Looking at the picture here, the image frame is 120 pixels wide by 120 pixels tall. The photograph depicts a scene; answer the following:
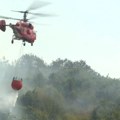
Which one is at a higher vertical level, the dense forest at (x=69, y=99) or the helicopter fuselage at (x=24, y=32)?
the helicopter fuselage at (x=24, y=32)

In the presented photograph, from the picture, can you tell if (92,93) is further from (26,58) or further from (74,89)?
(26,58)

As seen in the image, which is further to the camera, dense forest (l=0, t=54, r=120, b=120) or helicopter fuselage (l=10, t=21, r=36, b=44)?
dense forest (l=0, t=54, r=120, b=120)

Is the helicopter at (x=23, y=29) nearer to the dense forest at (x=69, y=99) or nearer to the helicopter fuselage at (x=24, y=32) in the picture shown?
the helicopter fuselage at (x=24, y=32)

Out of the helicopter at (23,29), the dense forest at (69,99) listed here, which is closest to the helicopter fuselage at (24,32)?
the helicopter at (23,29)

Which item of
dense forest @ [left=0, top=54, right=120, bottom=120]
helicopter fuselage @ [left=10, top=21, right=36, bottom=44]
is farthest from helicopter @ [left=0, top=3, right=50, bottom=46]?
dense forest @ [left=0, top=54, right=120, bottom=120]

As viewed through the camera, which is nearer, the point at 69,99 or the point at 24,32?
the point at 24,32

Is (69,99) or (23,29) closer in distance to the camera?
(23,29)

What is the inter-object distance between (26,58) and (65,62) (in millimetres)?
14095

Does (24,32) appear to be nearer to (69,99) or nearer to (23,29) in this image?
(23,29)

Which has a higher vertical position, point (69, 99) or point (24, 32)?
point (24, 32)

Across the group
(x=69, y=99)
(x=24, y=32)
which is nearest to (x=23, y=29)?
(x=24, y=32)

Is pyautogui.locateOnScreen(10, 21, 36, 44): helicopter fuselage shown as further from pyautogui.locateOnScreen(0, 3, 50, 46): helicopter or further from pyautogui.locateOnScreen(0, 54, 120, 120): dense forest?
pyautogui.locateOnScreen(0, 54, 120, 120): dense forest

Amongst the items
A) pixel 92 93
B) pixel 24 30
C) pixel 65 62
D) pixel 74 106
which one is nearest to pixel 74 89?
pixel 92 93

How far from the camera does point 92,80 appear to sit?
10569 centimetres
